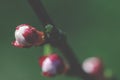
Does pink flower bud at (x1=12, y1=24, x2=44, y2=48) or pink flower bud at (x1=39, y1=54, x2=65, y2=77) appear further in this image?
pink flower bud at (x1=39, y1=54, x2=65, y2=77)

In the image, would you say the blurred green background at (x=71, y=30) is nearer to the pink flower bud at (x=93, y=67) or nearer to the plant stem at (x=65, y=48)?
the pink flower bud at (x=93, y=67)

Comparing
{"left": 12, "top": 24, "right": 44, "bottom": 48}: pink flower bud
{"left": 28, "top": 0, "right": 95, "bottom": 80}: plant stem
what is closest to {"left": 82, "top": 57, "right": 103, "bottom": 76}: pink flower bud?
{"left": 28, "top": 0, "right": 95, "bottom": 80}: plant stem

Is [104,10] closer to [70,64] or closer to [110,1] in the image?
[110,1]

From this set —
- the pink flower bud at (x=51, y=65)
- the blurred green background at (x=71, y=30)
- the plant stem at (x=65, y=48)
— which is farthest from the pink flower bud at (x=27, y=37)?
the blurred green background at (x=71, y=30)

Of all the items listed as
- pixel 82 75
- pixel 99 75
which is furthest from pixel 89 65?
pixel 82 75

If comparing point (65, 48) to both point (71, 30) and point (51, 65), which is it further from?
point (71, 30)

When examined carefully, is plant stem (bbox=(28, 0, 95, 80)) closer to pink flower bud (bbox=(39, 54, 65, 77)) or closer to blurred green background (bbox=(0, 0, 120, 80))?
pink flower bud (bbox=(39, 54, 65, 77))

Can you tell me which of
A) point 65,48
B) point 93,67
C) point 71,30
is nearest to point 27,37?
point 65,48
